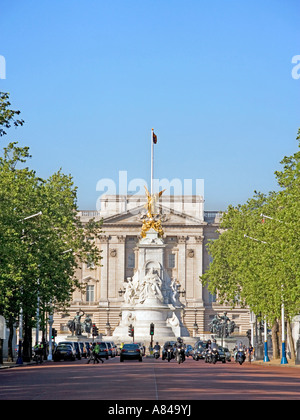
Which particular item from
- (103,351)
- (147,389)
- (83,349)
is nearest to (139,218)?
(83,349)

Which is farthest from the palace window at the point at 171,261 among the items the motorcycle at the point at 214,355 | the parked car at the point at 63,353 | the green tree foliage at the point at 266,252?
the motorcycle at the point at 214,355

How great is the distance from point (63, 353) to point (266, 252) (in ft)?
63.0

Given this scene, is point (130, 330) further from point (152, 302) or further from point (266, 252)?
point (266, 252)

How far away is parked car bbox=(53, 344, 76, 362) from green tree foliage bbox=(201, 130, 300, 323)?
16.2 m

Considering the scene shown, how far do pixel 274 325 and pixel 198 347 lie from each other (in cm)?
1036

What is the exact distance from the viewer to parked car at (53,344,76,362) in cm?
8419

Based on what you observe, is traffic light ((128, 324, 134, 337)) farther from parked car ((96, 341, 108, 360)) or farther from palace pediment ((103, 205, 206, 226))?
palace pediment ((103, 205, 206, 226))

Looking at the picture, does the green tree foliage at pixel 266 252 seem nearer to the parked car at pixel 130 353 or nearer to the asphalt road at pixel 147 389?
the parked car at pixel 130 353

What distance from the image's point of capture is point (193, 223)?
605 ft

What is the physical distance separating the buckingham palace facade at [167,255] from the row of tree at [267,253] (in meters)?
72.7

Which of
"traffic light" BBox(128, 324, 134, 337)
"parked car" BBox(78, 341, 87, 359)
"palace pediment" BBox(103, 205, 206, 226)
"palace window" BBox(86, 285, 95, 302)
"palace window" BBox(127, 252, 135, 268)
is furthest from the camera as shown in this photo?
"palace window" BBox(127, 252, 135, 268)

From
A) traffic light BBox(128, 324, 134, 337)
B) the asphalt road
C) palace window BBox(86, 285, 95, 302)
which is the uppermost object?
palace window BBox(86, 285, 95, 302)

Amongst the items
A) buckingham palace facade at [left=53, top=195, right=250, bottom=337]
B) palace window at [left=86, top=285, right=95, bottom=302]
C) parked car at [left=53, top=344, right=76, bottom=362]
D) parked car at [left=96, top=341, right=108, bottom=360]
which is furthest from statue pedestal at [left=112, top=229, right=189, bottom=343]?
palace window at [left=86, top=285, right=95, bottom=302]

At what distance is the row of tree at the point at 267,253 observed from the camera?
67.2 metres
